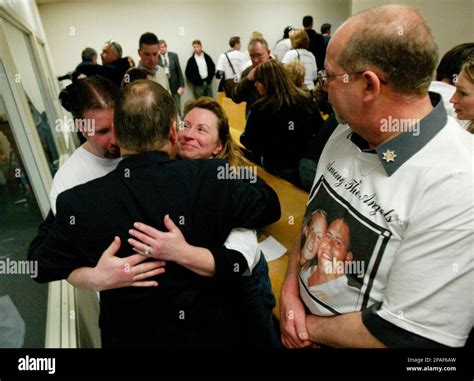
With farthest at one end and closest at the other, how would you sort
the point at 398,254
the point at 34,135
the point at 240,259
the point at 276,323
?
the point at 34,135 → the point at 276,323 → the point at 240,259 → the point at 398,254

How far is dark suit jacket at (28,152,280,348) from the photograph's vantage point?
0.68 meters

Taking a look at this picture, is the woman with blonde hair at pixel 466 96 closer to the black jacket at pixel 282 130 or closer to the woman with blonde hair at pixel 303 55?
the black jacket at pixel 282 130

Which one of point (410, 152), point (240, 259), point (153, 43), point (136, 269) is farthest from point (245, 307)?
point (153, 43)

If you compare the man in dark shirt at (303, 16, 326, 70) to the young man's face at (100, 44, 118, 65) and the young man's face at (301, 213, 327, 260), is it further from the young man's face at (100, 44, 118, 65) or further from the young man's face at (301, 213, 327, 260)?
the young man's face at (301, 213, 327, 260)

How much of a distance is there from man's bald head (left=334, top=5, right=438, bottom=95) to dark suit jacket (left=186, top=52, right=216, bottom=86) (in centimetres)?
455

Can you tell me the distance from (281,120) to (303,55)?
1031mm

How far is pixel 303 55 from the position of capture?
2.65 m

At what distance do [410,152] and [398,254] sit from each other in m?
0.19

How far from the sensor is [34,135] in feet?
5.48

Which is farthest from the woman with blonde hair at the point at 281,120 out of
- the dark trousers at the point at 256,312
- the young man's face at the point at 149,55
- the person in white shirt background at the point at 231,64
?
the person in white shirt background at the point at 231,64

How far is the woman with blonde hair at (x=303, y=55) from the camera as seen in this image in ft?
8.65

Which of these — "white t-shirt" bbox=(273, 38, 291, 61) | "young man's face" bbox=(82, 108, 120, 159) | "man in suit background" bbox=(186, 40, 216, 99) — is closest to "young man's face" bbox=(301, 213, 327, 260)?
"young man's face" bbox=(82, 108, 120, 159)

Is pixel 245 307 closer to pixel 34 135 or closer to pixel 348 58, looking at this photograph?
pixel 348 58

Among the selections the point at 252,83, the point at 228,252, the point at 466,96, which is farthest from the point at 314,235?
the point at 252,83
